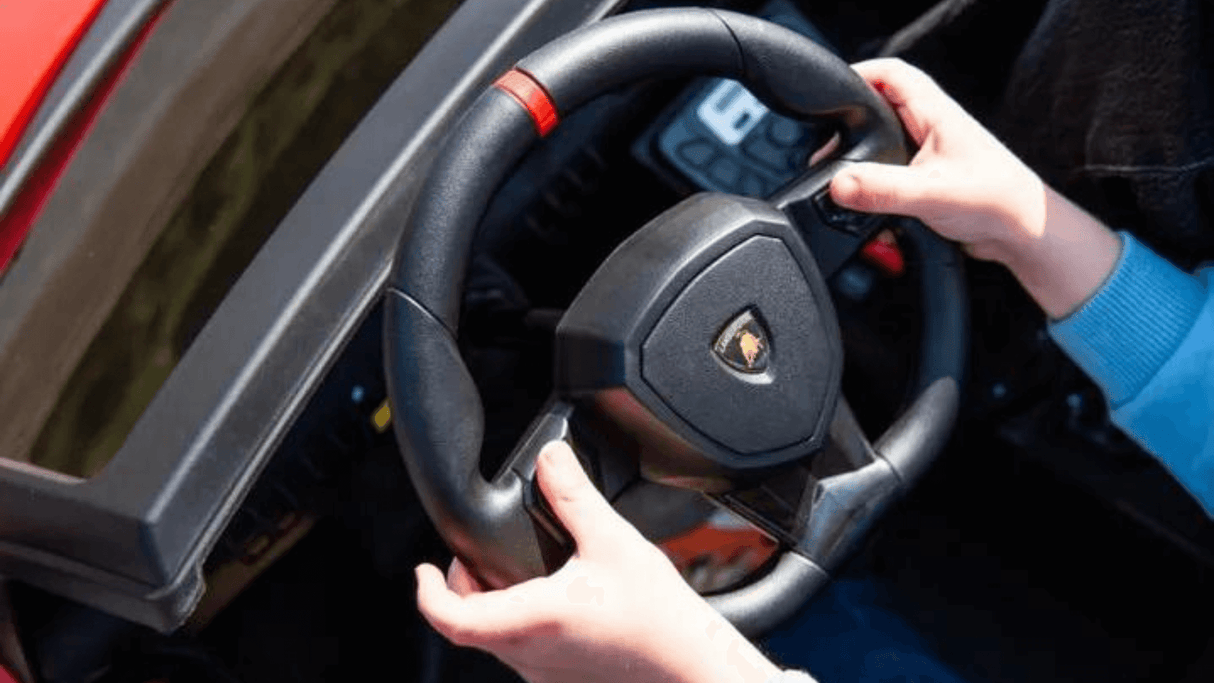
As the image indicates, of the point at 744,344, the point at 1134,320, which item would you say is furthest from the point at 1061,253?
the point at 744,344

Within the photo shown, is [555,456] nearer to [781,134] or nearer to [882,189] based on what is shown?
[882,189]

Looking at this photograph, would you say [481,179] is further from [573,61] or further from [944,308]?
[944,308]

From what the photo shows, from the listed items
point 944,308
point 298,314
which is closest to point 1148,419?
point 944,308

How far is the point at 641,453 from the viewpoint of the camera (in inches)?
33.6

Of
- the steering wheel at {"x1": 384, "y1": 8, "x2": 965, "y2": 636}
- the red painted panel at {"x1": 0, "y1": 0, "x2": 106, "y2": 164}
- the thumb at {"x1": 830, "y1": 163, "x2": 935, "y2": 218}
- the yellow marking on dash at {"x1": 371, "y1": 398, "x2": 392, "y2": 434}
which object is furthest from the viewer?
the yellow marking on dash at {"x1": 371, "y1": 398, "x2": 392, "y2": 434}

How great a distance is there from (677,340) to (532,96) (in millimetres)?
149

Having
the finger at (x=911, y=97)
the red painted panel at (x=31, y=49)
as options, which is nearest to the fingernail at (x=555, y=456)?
the finger at (x=911, y=97)

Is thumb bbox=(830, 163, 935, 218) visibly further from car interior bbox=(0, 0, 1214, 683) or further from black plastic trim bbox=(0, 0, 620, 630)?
black plastic trim bbox=(0, 0, 620, 630)

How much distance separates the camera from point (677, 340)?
813 mm

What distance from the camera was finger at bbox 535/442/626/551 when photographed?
800 mm

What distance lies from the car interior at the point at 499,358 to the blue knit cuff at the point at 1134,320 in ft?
0.27

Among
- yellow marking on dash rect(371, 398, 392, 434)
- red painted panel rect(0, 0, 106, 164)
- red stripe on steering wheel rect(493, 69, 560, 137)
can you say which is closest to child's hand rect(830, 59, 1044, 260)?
red stripe on steering wheel rect(493, 69, 560, 137)

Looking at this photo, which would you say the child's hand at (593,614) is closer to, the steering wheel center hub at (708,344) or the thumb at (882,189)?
the steering wheel center hub at (708,344)

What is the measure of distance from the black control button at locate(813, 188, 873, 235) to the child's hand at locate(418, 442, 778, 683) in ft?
0.71
